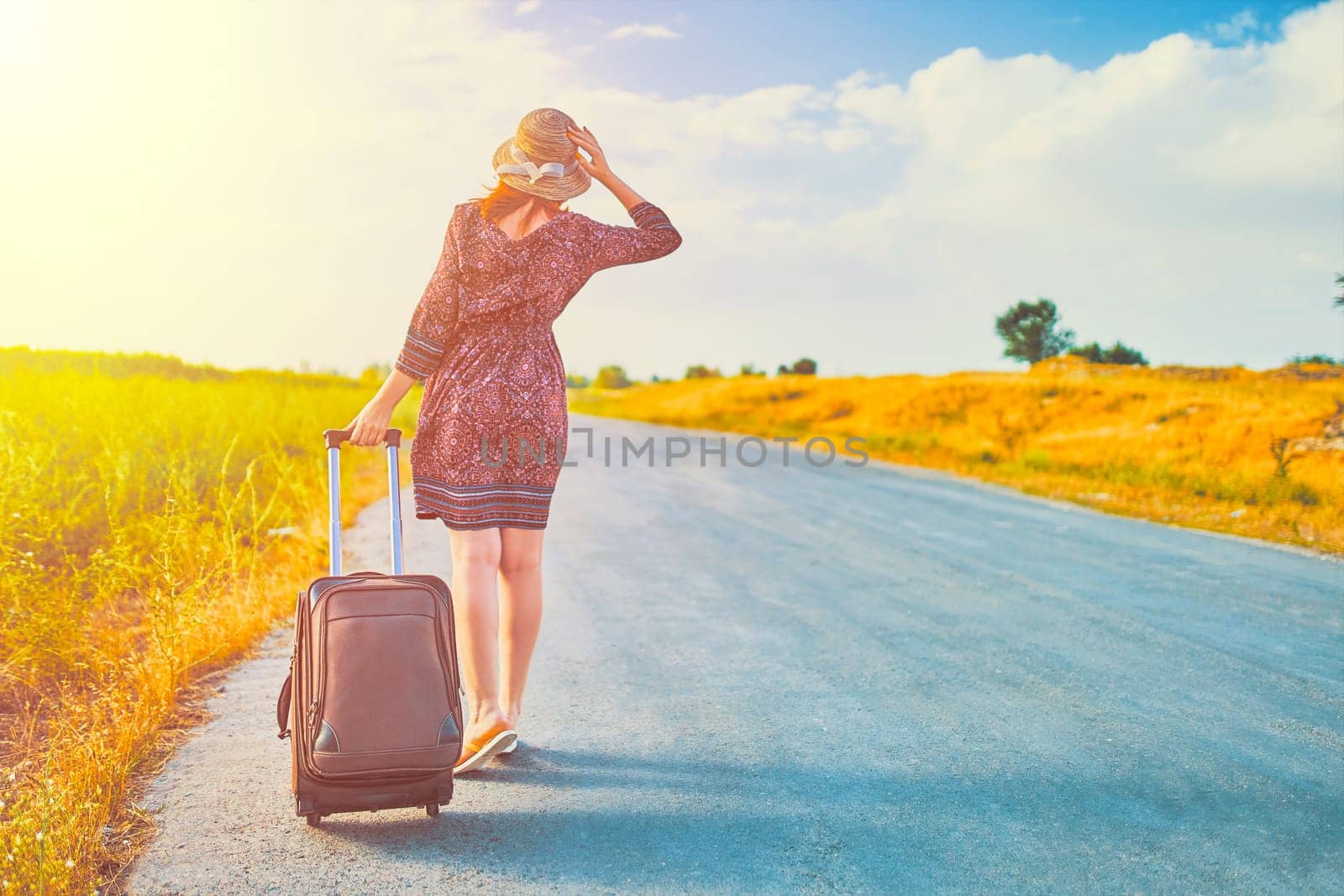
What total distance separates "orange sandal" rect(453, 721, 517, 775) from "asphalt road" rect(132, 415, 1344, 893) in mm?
80

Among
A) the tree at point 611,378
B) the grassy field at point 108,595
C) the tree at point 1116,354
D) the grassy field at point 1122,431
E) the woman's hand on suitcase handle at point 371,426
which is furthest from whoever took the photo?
the tree at point 611,378

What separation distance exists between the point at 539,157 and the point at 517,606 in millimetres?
1415

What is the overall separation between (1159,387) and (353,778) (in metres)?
24.0

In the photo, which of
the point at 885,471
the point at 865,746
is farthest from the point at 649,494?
the point at 865,746

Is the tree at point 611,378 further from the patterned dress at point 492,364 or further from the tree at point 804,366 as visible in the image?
the patterned dress at point 492,364

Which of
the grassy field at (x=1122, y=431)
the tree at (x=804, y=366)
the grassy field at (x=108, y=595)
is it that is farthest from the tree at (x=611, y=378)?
the grassy field at (x=108, y=595)

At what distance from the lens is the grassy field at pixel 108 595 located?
2.68m

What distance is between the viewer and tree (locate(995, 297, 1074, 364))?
213ft

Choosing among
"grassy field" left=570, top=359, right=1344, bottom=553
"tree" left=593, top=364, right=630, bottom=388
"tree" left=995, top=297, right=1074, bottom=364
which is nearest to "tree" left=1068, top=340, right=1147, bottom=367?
"tree" left=995, top=297, right=1074, bottom=364

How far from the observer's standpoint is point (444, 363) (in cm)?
305

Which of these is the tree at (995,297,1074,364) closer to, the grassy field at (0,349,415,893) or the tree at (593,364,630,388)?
the tree at (593,364,630,388)

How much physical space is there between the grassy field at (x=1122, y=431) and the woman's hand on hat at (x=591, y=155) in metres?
7.48

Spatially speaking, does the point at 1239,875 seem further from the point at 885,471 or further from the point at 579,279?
the point at 885,471

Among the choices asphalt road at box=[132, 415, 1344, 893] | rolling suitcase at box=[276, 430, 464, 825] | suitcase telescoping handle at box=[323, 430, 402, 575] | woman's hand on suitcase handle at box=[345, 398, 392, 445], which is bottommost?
asphalt road at box=[132, 415, 1344, 893]
